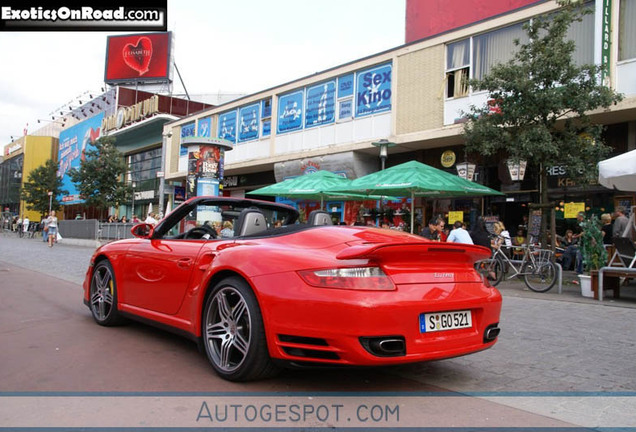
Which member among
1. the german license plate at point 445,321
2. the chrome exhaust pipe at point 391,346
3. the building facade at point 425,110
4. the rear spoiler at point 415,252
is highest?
the building facade at point 425,110

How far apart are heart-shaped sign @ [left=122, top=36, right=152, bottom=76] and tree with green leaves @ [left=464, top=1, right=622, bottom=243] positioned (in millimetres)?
39214

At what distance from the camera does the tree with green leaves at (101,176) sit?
32375mm

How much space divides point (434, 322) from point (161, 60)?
4488 centimetres

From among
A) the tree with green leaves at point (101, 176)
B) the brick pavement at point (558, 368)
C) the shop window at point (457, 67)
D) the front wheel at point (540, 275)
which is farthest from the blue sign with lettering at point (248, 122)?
the brick pavement at point (558, 368)

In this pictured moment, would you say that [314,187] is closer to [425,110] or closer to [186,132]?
[425,110]

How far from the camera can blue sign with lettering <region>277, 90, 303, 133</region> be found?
21562 mm

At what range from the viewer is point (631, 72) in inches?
474

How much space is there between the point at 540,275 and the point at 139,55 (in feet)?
142

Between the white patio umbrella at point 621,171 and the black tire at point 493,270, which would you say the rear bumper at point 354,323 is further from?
the black tire at point 493,270

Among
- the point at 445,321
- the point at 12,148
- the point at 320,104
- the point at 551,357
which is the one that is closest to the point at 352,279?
the point at 445,321

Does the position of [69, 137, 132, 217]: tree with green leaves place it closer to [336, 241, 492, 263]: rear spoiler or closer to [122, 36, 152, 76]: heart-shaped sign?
[122, 36, 152, 76]: heart-shaped sign

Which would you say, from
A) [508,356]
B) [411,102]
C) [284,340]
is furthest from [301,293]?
[411,102]

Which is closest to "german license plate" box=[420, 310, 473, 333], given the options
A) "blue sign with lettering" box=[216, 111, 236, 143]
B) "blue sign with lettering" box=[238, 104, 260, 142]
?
"blue sign with lettering" box=[238, 104, 260, 142]

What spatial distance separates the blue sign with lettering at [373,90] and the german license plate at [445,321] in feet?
50.2
